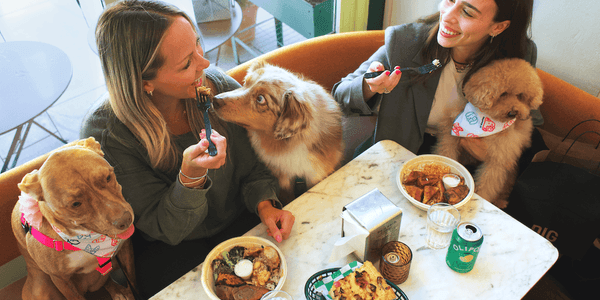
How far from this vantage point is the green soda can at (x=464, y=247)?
1.09 meters

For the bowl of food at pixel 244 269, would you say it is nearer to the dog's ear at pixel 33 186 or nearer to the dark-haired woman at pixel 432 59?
the dog's ear at pixel 33 186

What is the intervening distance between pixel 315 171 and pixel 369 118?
667 millimetres

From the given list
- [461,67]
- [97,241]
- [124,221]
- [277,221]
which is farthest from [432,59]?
[97,241]

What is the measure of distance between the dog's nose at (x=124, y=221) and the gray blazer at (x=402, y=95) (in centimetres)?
109

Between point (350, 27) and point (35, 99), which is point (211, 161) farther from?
point (350, 27)

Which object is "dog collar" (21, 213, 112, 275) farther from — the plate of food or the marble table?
the plate of food

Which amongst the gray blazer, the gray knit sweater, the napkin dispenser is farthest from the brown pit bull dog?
the gray blazer

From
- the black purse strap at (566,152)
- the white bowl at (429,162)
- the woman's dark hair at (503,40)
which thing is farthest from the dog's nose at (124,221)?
the black purse strap at (566,152)

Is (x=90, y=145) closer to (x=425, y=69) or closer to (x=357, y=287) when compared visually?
(x=357, y=287)

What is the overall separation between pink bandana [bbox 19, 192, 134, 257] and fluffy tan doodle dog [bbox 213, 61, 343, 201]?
1.91ft

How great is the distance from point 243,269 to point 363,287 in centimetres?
38

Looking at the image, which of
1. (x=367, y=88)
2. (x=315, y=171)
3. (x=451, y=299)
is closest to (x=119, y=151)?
(x=315, y=171)

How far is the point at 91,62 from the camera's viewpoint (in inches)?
125

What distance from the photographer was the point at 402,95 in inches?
72.3
